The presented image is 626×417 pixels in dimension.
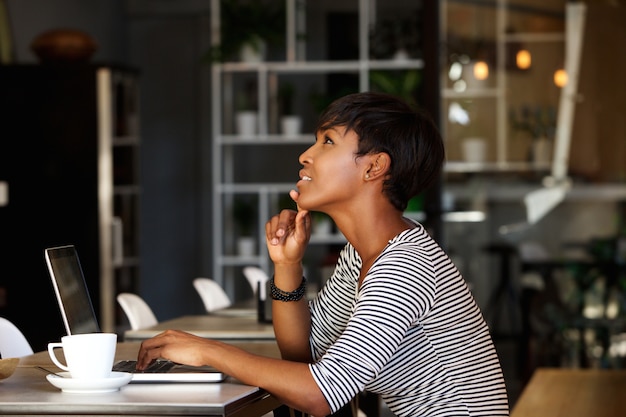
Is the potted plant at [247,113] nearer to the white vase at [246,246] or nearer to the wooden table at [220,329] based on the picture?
the white vase at [246,246]

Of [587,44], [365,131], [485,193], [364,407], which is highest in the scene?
[587,44]

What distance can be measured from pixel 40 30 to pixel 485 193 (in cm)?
329

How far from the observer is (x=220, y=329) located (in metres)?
3.16

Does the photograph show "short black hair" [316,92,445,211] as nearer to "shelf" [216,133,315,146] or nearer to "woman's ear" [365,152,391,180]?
"woman's ear" [365,152,391,180]

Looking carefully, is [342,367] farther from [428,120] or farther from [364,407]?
[364,407]

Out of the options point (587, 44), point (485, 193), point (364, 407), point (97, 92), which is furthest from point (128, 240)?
point (364, 407)

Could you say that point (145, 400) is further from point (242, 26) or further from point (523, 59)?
point (242, 26)

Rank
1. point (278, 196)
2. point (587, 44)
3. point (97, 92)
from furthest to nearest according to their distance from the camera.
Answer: point (278, 196)
point (97, 92)
point (587, 44)

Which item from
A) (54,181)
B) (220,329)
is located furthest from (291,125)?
(220,329)

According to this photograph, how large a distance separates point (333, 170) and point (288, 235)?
190 mm

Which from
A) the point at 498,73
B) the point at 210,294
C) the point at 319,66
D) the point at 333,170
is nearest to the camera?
the point at 333,170

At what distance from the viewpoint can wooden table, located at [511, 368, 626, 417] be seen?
4.57 m

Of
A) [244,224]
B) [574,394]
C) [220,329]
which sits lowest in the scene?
[574,394]

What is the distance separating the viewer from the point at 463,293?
192cm
